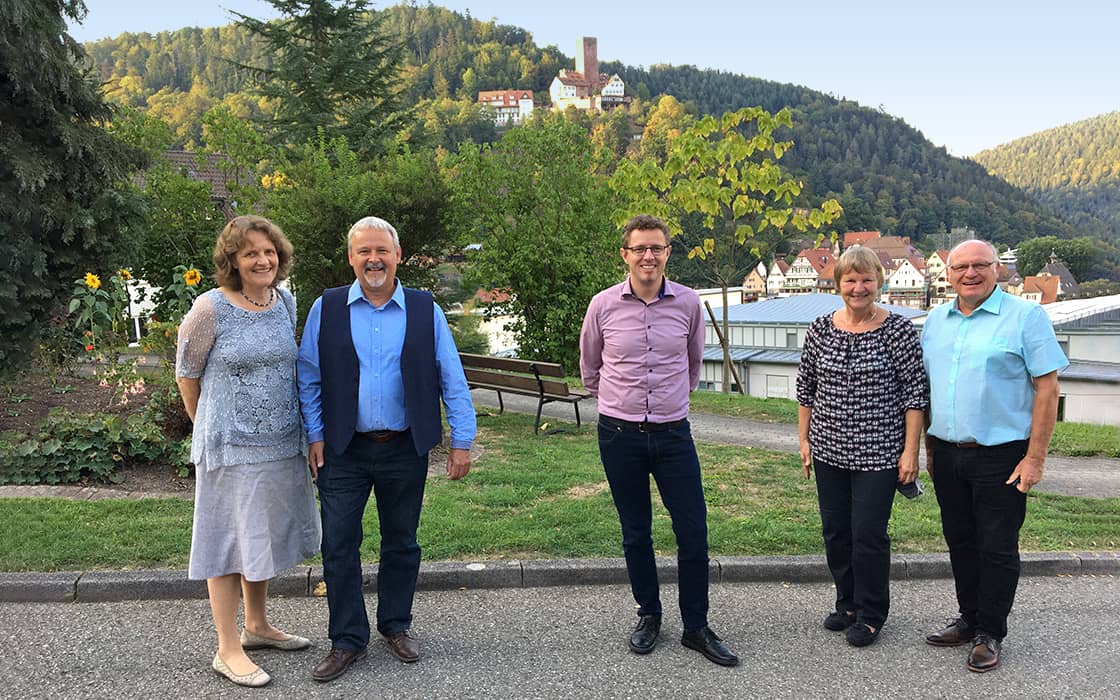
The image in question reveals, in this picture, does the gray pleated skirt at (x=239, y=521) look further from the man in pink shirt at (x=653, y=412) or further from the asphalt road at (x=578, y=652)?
the man in pink shirt at (x=653, y=412)

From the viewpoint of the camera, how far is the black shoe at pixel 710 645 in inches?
139

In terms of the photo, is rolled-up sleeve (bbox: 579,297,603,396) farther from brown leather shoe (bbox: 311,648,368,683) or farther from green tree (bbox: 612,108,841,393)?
green tree (bbox: 612,108,841,393)

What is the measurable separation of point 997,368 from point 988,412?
0.63ft

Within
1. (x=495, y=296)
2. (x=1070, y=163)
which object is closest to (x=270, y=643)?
(x=495, y=296)

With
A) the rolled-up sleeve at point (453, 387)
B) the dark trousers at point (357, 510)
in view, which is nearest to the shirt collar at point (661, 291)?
the rolled-up sleeve at point (453, 387)

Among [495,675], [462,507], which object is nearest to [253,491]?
Result: [495,675]

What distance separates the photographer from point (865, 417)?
3611 millimetres

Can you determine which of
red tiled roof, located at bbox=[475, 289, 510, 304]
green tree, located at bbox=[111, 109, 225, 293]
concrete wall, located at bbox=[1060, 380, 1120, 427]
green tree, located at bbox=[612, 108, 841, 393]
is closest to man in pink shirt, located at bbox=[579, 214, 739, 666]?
green tree, located at bbox=[612, 108, 841, 393]

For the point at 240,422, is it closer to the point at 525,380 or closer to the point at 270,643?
the point at 270,643

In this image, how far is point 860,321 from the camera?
12.1ft

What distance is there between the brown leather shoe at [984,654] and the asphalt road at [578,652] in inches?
1.9

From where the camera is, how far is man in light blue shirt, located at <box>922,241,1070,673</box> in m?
3.36

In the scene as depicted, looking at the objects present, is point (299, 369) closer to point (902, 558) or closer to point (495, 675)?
point (495, 675)

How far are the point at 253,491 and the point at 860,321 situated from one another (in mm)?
2788
